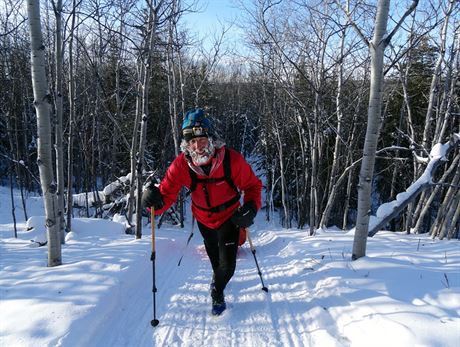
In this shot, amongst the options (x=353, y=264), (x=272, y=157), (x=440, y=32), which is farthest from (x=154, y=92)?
(x=353, y=264)

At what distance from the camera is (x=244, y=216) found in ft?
11.6

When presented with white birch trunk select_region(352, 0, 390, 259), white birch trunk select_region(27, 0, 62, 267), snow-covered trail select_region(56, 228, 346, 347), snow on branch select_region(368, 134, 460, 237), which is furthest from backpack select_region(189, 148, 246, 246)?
snow on branch select_region(368, 134, 460, 237)

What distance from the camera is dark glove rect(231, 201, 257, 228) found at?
3535 millimetres

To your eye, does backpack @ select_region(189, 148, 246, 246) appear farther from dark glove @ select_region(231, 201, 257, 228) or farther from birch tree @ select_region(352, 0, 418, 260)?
birch tree @ select_region(352, 0, 418, 260)

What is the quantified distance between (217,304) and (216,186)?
1.29 metres

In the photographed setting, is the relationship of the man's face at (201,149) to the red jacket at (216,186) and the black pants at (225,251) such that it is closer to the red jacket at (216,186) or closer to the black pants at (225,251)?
the red jacket at (216,186)

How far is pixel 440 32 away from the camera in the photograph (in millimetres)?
9883

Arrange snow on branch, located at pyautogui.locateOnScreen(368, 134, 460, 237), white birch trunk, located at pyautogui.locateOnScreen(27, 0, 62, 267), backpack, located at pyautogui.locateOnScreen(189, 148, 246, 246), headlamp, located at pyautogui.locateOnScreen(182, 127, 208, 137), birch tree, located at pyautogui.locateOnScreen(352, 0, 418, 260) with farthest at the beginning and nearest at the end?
snow on branch, located at pyautogui.locateOnScreen(368, 134, 460, 237) → white birch trunk, located at pyautogui.locateOnScreen(27, 0, 62, 267) → birch tree, located at pyautogui.locateOnScreen(352, 0, 418, 260) → backpack, located at pyautogui.locateOnScreen(189, 148, 246, 246) → headlamp, located at pyautogui.locateOnScreen(182, 127, 208, 137)

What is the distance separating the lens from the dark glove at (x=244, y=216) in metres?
3.53

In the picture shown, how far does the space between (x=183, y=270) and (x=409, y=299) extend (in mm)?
3156

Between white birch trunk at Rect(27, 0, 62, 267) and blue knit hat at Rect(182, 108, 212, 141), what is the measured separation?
2135 millimetres

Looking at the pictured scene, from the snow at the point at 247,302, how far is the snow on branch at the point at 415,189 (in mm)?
488

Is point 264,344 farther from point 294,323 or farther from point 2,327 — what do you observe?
point 2,327

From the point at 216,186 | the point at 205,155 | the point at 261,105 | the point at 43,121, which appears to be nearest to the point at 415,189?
the point at 216,186
